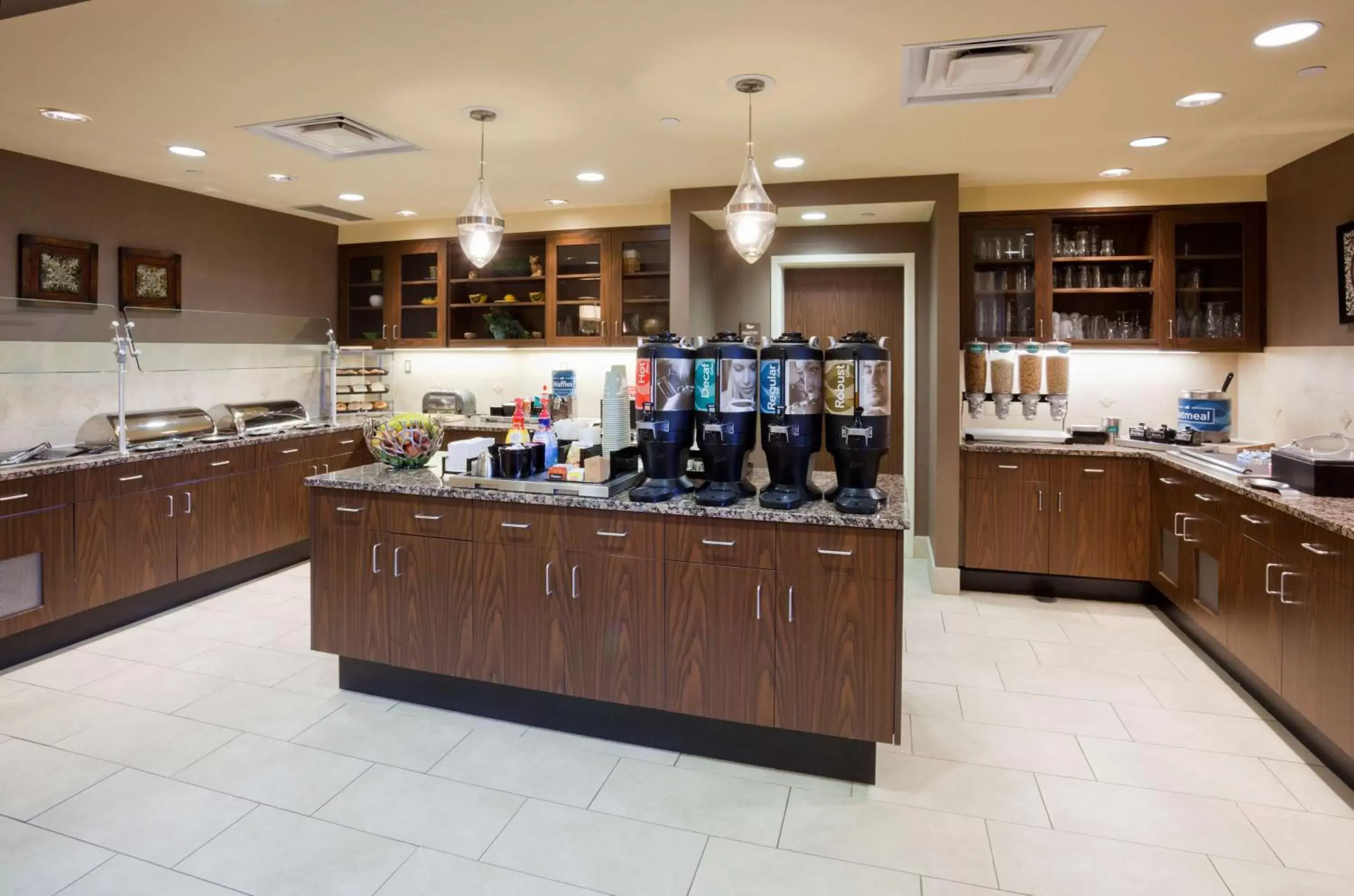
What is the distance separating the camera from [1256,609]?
3051mm

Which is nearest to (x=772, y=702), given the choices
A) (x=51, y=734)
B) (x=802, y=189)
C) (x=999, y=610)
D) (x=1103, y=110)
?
(x=999, y=610)

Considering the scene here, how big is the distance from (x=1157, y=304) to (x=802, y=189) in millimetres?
2360

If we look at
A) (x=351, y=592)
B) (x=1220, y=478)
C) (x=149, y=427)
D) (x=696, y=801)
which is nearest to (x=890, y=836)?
(x=696, y=801)

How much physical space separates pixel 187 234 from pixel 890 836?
5.63 meters

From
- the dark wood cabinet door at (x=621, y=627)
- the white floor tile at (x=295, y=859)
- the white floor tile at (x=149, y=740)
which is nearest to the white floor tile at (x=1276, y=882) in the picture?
the dark wood cabinet door at (x=621, y=627)

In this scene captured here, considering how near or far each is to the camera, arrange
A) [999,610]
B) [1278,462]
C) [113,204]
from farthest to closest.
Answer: [113,204] → [999,610] → [1278,462]

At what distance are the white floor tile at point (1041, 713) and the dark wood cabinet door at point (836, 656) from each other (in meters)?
0.83

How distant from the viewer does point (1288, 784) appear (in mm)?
2520

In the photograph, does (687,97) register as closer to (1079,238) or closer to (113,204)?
(1079,238)

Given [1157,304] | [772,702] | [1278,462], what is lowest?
[772,702]

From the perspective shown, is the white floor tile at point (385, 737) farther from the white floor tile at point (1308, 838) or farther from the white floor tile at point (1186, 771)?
the white floor tile at point (1308, 838)

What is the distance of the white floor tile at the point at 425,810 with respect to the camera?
87.4 inches

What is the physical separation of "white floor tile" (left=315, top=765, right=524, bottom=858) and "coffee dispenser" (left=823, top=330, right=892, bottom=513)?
1.51 m

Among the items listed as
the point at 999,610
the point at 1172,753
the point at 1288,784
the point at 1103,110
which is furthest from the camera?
the point at 999,610
